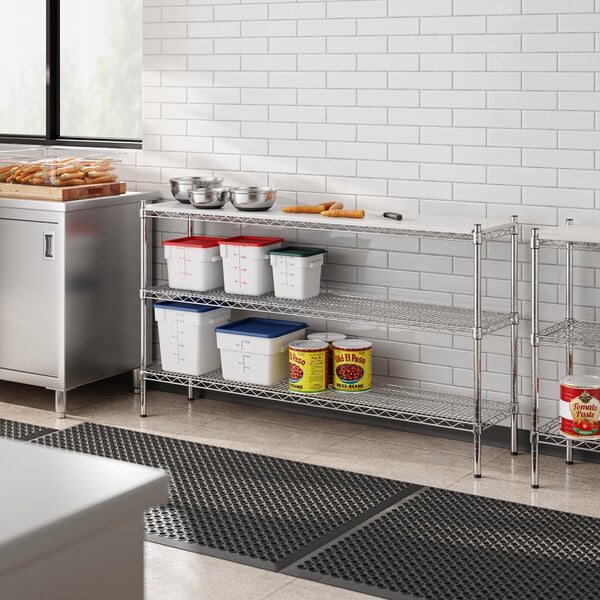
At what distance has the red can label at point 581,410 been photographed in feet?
12.7

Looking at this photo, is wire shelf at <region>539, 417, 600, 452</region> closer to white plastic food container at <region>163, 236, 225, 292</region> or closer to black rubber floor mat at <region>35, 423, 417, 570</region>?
black rubber floor mat at <region>35, 423, 417, 570</region>

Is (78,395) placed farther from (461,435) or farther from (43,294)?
(461,435)

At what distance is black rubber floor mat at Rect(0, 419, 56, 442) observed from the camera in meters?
4.60

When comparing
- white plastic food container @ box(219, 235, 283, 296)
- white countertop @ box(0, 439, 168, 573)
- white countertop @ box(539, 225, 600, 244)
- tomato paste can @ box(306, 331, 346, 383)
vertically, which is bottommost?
tomato paste can @ box(306, 331, 346, 383)

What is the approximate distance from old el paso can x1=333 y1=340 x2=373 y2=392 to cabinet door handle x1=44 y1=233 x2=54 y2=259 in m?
1.38

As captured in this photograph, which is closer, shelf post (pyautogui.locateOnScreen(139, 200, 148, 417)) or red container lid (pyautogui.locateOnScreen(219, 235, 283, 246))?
red container lid (pyautogui.locateOnScreen(219, 235, 283, 246))

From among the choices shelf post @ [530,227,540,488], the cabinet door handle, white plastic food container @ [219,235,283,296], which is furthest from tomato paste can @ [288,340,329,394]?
the cabinet door handle

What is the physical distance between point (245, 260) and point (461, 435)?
121 cm

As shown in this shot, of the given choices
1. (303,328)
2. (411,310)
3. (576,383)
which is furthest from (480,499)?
(303,328)

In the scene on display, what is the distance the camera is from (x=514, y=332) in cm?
428

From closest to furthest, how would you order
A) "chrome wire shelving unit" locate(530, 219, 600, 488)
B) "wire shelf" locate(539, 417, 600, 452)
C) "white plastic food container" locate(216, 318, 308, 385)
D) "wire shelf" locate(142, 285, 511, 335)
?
"chrome wire shelving unit" locate(530, 219, 600, 488) < "wire shelf" locate(539, 417, 600, 452) < "wire shelf" locate(142, 285, 511, 335) < "white plastic food container" locate(216, 318, 308, 385)

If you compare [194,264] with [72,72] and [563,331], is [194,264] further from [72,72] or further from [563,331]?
[563,331]

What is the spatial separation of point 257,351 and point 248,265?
38 cm

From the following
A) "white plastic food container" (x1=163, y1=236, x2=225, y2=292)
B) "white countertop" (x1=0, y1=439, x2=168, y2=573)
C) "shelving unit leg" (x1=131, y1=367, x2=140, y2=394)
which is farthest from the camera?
"shelving unit leg" (x1=131, y1=367, x2=140, y2=394)
